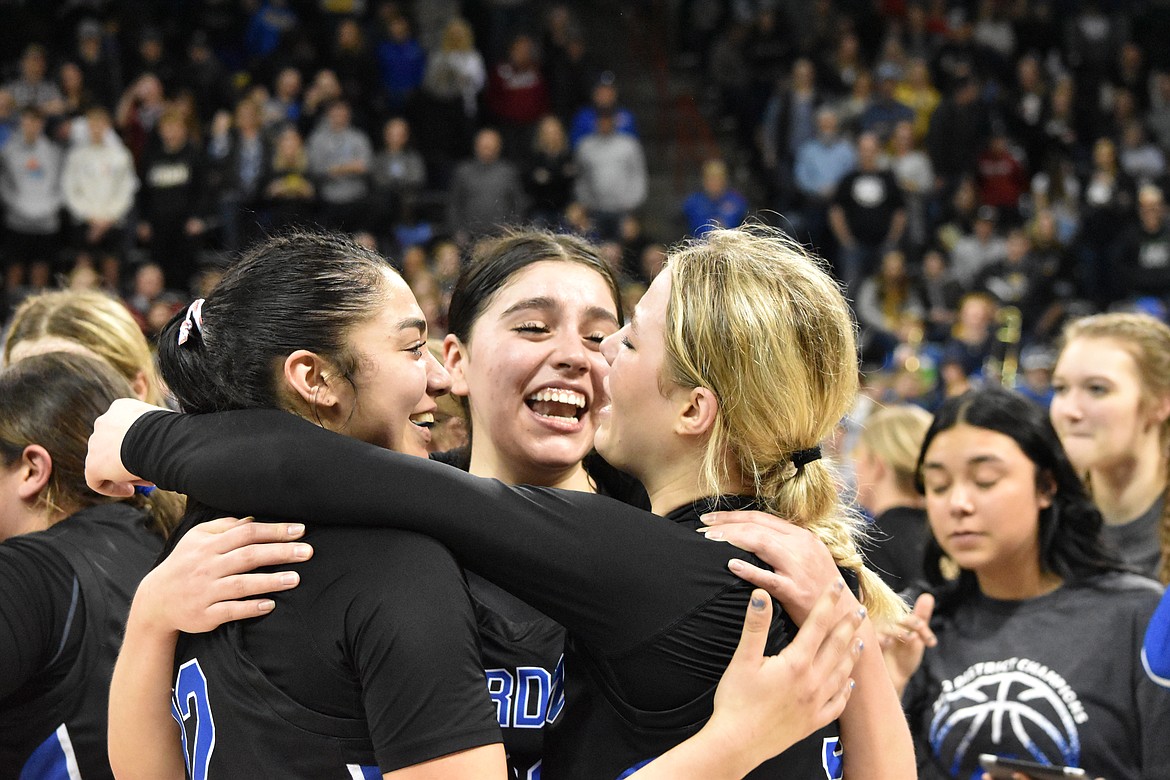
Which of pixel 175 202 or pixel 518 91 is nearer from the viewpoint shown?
pixel 175 202

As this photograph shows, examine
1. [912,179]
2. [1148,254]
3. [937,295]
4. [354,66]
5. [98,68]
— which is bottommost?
[937,295]

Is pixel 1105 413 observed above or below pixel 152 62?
below

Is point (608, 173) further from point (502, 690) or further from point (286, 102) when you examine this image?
point (502, 690)

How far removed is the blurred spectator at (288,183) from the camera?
446 inches

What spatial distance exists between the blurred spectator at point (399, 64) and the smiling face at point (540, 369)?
38.1 feet

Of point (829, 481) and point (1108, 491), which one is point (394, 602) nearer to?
point (829, 481)

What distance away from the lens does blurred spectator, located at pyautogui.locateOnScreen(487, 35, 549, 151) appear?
1373cm

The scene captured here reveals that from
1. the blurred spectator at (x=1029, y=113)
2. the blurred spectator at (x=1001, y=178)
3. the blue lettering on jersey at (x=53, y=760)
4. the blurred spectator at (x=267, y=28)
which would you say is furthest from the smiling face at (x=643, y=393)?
the blurred spectator at (x=1029, y=113)

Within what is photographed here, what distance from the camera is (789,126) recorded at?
14.2 m

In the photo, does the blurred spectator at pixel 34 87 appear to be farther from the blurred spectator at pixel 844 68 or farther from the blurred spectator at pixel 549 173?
the blurred spectator at pixel 844 68

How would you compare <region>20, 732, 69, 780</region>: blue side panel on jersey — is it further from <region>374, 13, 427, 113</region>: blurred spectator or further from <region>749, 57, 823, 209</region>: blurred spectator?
<region>749, 57, 823, 209</region>: blurred spectator

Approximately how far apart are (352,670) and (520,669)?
386 millimetres

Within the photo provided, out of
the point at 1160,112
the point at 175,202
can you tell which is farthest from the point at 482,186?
the point at 1160,112

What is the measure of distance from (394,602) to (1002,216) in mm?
13633
